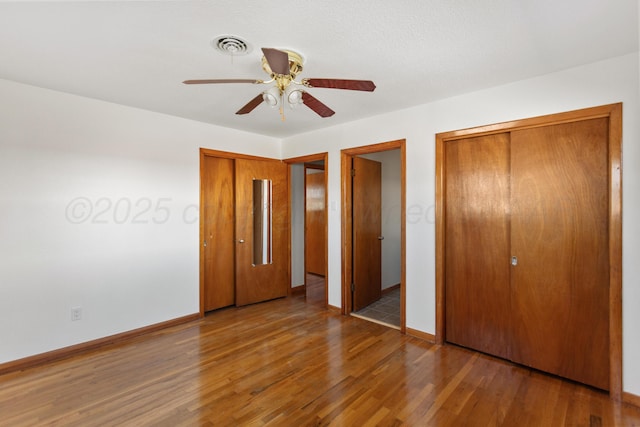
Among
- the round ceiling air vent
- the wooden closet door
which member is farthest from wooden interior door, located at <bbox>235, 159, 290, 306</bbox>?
the wooden closet door

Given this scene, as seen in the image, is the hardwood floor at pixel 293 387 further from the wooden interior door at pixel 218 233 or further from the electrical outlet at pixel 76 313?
the wooden interior door at pixel 218 233

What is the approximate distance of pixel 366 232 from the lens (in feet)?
13.5

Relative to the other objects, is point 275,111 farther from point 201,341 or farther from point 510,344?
point 510,344

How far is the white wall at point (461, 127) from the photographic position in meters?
2.09

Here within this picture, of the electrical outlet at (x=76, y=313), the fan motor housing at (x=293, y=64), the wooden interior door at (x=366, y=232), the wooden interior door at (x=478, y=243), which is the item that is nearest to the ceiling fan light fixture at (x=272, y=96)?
the fan motor housing at (x=293, y=64)

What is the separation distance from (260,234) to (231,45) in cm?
287

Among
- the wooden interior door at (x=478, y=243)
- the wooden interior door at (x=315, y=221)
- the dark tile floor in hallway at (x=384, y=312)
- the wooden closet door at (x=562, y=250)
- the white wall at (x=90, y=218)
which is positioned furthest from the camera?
the wooden interior door at (x=315, y=221)

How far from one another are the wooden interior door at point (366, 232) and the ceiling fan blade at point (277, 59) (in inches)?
90.8

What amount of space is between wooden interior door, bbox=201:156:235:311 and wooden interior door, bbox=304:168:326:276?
2.10m

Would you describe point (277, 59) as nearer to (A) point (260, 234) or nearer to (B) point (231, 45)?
(B) point (231, 45)

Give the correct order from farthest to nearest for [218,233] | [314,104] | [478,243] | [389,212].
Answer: [389,212] < [218,233] < [478,243] < [314,104]

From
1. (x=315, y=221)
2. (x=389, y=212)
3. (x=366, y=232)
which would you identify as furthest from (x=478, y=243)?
(x=315, y=221)

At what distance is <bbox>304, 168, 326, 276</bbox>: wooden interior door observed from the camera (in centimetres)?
606

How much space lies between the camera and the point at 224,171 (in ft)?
13.5
